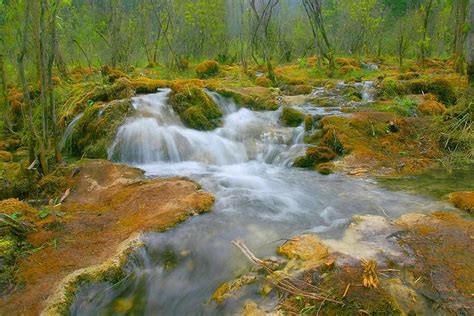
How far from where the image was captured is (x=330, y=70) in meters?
18.9

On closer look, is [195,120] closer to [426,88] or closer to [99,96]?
[99,96]

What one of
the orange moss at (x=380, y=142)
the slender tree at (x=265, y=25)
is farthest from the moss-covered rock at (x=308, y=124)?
the slender tree at (x=265, y=25)

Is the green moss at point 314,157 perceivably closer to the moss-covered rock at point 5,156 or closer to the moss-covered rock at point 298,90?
the moss-covered rock at point 5,156

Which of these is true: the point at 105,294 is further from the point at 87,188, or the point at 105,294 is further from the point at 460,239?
the point at 460,239

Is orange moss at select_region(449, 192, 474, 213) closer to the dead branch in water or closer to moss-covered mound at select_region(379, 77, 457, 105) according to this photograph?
the dead branch in water

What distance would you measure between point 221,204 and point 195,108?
16.2 ft

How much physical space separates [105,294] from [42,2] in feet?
16.9

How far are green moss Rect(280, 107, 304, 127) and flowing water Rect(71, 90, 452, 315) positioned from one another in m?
0.26

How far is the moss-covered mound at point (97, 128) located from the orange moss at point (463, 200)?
6.82 metres

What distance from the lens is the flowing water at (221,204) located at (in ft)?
13.2

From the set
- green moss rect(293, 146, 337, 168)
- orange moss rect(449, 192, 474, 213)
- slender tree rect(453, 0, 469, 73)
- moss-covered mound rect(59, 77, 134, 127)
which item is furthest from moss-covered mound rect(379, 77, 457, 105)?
moss-covered mound rect(59, 77, 134, 127)

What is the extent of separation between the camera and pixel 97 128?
9023 millimetres

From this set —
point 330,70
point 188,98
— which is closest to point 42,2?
point 188,98

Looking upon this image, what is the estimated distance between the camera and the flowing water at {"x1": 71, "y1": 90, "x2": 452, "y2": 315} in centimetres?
402
